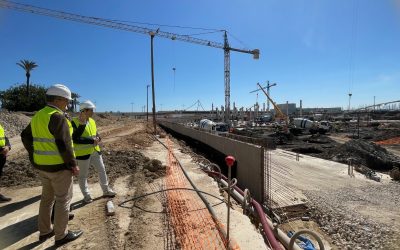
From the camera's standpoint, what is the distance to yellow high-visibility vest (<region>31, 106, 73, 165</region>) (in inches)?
162

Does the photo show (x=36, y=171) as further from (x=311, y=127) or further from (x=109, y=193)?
(x=311, y=127)

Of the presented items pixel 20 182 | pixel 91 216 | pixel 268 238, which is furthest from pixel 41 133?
pixel 20 182

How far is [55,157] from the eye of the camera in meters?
4.16

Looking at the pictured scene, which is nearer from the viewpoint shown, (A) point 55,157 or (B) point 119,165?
(A) point 55,157

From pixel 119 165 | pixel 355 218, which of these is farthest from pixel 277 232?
pixel 119 165

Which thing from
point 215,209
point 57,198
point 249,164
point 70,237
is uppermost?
point 57,198

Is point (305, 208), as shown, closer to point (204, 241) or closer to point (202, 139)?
point (204, 241)

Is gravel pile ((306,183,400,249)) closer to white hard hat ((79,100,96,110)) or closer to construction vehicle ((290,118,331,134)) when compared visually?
white hard hat ((79,100,96,110))

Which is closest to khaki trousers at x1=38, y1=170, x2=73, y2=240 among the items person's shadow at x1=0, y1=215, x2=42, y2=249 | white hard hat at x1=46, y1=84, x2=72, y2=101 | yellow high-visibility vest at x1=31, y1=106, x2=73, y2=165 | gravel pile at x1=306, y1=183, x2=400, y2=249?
yellow high-visibility vest at x1=31, y1=106, x2=73, y2=165

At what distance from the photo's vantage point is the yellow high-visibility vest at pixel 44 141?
13.5 ft

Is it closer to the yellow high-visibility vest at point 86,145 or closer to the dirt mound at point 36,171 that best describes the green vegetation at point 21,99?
the dirt mound at point 36,171

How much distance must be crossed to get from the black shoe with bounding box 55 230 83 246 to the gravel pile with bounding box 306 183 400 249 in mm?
6915

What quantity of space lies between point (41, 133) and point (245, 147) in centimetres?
938

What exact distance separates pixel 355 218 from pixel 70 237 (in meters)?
9.15
